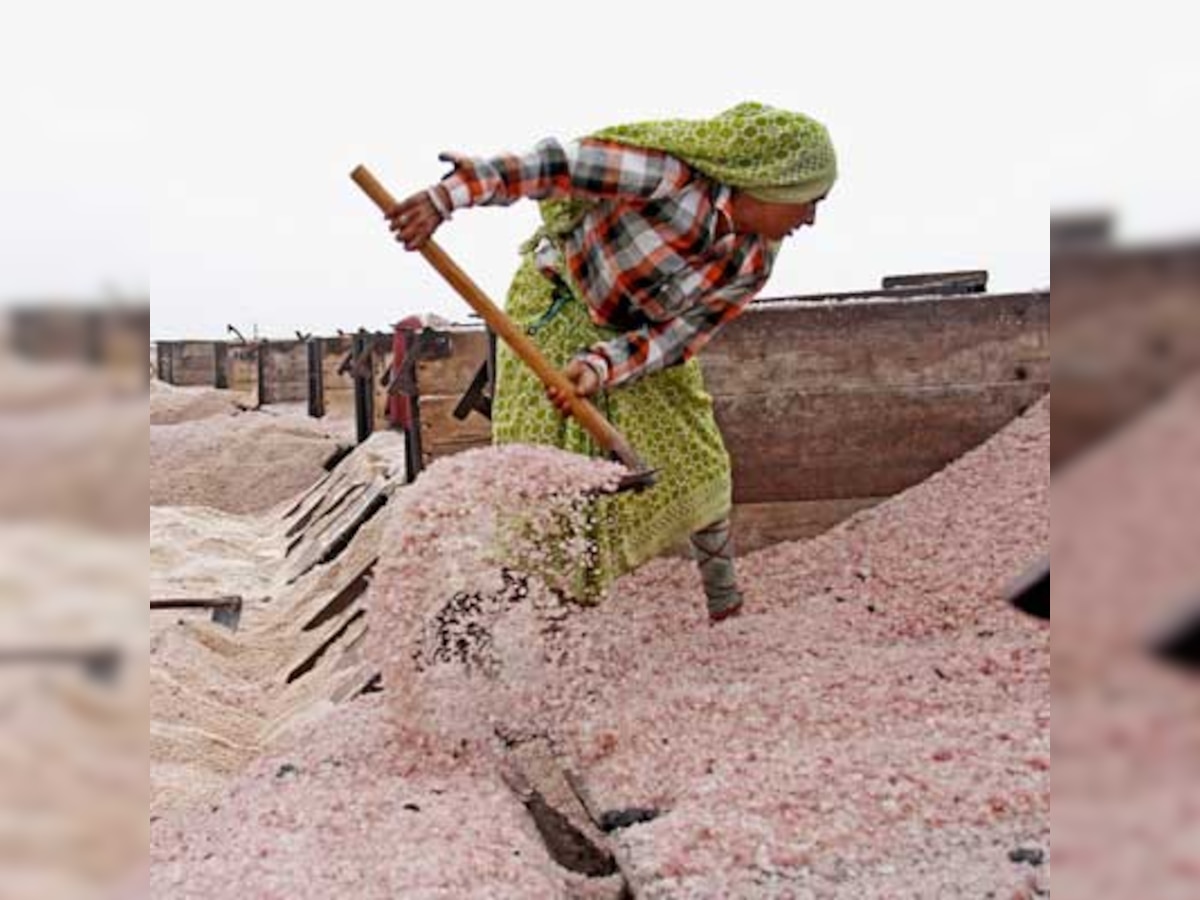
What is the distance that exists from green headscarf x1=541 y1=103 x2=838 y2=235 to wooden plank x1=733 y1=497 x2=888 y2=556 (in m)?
1.31

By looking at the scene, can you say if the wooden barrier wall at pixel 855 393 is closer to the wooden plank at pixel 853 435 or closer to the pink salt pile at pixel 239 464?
the wooden plank at pixel 853 435

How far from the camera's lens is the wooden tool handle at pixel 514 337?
2.52 metres

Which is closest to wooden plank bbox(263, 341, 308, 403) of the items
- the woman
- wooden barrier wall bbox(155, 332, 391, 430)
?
wooden barrier wall bbox(155, 332, 391, 430)

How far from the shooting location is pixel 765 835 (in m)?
1.88

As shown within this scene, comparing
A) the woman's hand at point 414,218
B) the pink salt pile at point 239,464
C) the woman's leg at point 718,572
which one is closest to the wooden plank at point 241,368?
the pink salt pile at point 239,464

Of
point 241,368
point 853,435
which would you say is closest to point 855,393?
point 853,435

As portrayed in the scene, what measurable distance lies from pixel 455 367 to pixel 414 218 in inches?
91.3

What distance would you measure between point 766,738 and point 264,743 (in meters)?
1.75

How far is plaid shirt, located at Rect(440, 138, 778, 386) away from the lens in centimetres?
271

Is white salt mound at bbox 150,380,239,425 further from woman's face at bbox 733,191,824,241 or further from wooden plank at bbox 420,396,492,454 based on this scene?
woman's face at bbox 733,191,824,241

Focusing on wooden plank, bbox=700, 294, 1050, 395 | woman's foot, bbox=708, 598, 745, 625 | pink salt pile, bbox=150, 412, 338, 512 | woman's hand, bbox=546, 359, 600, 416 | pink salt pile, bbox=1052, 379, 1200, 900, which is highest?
pink salt pile, bbox=1052, 379, 1200, 900

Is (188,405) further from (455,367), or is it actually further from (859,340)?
(859,340)

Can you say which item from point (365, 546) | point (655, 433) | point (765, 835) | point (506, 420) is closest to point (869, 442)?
point (655, 433)

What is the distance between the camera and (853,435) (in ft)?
13.1
